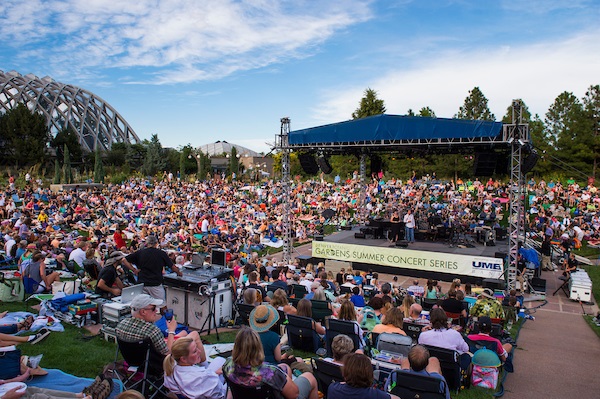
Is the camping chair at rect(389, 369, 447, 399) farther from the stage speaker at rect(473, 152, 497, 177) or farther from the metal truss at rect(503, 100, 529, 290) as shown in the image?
the stage speaker at rect(473, 152, 497, 177)

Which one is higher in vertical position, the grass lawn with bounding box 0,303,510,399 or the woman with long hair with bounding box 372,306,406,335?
the woman with long hair with bounding box 372,306,406,335

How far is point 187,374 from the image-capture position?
3914 millimetres

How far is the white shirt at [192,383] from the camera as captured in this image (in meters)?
3.91

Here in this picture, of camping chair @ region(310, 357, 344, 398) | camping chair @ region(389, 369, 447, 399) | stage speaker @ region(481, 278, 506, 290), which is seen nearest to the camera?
camping chair @ region(389, 369, 447, 399)

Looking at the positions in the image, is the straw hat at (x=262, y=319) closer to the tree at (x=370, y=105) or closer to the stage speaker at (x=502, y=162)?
the stage speaker at (x=502, y=162)

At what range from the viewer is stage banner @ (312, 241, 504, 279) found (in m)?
13.7

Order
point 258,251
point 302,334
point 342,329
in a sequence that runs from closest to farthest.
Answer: point 342,329 → point 302,334 → point 258,251

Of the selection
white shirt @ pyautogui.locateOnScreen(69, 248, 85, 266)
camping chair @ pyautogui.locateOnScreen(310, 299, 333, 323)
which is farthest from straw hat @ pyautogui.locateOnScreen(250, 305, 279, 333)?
white shirt @ pyautogui.locateOnScreen(69, 248, 85, 266)

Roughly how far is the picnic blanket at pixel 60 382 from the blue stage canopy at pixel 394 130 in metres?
12.2

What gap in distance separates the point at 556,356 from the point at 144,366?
7.46 m

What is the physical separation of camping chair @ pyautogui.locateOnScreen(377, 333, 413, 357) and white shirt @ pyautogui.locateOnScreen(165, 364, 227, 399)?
7.54 feet

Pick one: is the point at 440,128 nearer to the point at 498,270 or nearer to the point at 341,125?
the point at 341,125

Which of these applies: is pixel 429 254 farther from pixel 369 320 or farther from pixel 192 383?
pixel 192 383

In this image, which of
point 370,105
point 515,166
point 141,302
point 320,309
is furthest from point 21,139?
point 141,302
